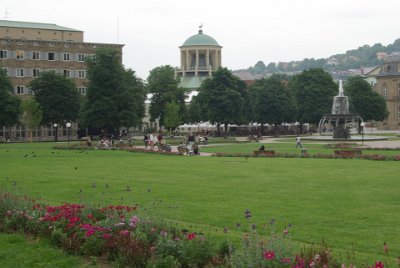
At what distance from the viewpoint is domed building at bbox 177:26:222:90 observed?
15212 centimetres

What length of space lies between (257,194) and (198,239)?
1001 centimetres

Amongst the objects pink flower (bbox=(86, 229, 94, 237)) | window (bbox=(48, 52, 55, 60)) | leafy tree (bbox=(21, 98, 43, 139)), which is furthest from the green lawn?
window (bbox=(48, 52, 55, 60))

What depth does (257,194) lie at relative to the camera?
803 inches

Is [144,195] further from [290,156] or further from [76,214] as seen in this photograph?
[290,156]

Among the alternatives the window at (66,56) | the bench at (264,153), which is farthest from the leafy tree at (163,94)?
the bench at (264,153)

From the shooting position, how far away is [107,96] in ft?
263

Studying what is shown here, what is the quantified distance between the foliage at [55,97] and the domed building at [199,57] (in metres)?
64.4

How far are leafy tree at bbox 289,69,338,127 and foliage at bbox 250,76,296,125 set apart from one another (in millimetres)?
2412

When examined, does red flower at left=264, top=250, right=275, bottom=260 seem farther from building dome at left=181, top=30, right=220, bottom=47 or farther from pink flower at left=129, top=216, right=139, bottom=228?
building dome at left=181, top=30, right=220, bottom=47

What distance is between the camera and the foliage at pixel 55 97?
85.5 m

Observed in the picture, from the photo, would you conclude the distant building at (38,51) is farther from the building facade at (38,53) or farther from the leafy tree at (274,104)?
the leafy tree at (274,104)

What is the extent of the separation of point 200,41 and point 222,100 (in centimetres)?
6421

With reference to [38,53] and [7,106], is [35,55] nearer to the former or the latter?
[38,53]

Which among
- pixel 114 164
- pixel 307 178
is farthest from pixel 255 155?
pixel 307 178
